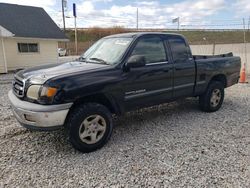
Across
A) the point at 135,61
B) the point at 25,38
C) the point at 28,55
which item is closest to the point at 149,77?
the point at 135,61

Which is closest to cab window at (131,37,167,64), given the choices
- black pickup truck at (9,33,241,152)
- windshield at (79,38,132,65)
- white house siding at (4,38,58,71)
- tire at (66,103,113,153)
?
black pickup truck at (9,33,241,152)

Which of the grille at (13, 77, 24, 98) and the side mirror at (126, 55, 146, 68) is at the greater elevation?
the side mirror at (126, 55, 146, 68)

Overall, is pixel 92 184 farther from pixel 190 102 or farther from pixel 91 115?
pixel 190 102

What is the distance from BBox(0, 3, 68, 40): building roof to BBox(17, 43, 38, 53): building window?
30.6 inches

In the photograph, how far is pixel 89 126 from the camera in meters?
3.46

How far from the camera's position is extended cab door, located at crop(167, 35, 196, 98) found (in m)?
4.60

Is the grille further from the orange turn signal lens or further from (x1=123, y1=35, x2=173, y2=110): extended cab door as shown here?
(x1=123, y1=35, x2=173, y2=110): extended cab door

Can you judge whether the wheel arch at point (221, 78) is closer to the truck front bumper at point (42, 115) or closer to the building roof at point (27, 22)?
the truck front bumper at point (42, 115)

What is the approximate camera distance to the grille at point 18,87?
3358 mm

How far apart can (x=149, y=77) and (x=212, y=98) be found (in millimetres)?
2268

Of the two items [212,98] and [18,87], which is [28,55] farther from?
[212,98]

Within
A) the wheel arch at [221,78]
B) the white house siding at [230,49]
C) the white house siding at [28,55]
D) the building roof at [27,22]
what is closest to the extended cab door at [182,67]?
the wheel arch at [221,78]

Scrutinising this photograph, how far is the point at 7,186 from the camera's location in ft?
8.86

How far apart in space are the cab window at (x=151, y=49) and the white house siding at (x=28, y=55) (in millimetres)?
12945
